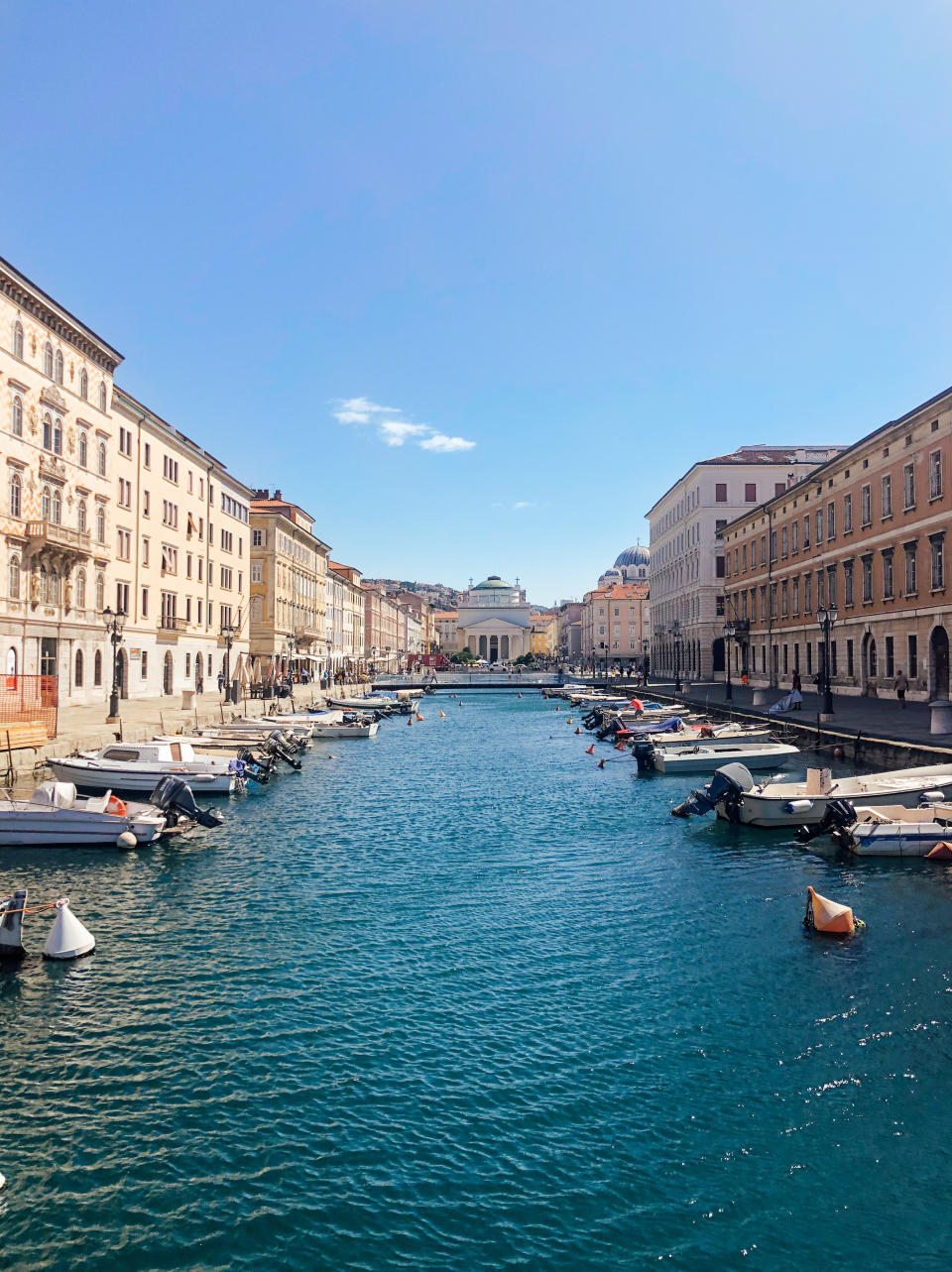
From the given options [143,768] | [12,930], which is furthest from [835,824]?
[143,768]

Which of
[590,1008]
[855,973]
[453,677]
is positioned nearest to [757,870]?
[855,973]

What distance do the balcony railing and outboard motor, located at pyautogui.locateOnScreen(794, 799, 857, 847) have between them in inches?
1335

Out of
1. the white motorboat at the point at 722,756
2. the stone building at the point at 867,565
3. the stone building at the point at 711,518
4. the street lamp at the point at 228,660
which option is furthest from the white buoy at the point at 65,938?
the stone building at the point at 711,518

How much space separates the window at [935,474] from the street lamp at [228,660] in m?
41.3

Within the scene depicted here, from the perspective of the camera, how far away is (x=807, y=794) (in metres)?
22.6

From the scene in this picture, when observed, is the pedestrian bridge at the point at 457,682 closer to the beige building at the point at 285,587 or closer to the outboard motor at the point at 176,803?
the beige building at the point at 285,587

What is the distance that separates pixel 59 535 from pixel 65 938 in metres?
31.4

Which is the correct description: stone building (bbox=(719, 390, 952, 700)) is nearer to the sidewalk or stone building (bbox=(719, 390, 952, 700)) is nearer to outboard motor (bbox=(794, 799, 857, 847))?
the sidewalk

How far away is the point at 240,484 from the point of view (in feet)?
241

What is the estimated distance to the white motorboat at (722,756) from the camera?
33.0 meters

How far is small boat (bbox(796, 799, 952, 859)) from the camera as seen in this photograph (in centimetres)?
1934

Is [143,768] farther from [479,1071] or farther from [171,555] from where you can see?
[171,555]

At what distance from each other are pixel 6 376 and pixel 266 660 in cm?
4372

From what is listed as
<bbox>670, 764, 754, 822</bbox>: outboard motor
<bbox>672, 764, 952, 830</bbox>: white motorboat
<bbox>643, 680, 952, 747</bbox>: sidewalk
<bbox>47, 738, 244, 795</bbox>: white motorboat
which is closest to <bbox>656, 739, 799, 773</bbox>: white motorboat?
<bbox>643, 680, 952, 747</bbox>: sidewalk
